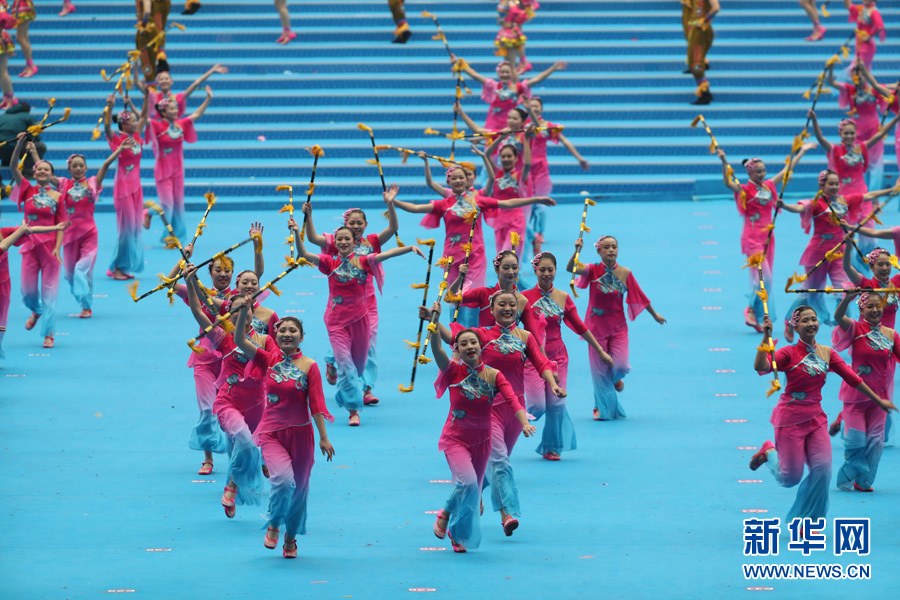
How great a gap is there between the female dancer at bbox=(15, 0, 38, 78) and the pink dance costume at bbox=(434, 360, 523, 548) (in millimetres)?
13588

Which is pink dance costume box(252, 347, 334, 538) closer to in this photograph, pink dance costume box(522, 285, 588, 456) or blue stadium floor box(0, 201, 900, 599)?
blue stadium floor box(0, 201, 900, 599)

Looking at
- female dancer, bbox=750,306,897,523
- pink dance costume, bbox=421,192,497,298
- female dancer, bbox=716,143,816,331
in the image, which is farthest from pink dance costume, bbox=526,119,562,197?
female dancer, bbox=750,306,897,523

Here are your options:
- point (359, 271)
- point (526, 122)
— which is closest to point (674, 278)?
point (526, 122)

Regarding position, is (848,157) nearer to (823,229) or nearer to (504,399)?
(823,229)

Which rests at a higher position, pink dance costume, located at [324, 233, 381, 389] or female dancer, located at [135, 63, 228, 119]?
female dancer, located at [135, 63, 228, 119]

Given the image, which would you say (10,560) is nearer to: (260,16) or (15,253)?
(15,253)

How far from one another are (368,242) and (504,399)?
2772mm

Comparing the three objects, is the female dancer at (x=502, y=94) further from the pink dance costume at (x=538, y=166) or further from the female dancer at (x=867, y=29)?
the female dancer at (x=867, y=29)

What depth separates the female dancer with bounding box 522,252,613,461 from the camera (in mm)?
8602

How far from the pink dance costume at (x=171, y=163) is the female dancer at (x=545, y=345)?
7062 millimetres

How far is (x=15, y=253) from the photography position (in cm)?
1486

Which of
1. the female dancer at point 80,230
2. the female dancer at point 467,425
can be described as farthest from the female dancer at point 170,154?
the female dancer at point 467,425

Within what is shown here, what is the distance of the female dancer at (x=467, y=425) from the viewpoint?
6.95m

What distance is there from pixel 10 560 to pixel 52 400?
10.7 feet
